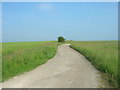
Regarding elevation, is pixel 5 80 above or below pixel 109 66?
below

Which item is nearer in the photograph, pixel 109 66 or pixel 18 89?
pixel 18 89

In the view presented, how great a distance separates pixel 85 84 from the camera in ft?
21.7

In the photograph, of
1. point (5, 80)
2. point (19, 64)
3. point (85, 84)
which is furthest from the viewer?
point (19, 64)

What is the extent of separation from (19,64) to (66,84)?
205 inches

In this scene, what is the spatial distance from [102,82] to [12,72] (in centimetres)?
529

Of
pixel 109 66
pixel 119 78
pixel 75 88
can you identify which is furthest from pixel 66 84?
pixel 109 66

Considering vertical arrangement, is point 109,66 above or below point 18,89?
above

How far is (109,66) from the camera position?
341 inches

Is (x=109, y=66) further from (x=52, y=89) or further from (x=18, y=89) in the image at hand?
(x=18, y=89)

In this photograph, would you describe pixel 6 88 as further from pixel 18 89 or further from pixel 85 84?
pixel 85 84

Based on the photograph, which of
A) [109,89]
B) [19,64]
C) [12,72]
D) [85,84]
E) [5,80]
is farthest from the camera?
[19,64]

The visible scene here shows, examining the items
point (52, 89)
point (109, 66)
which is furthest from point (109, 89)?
point (109, 66)

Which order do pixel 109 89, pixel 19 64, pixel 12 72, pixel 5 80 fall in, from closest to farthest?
pixel 109 89, pixel 5 80, pixel 12 72, pixel 19 64

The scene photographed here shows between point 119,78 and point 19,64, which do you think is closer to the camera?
point 119,78
